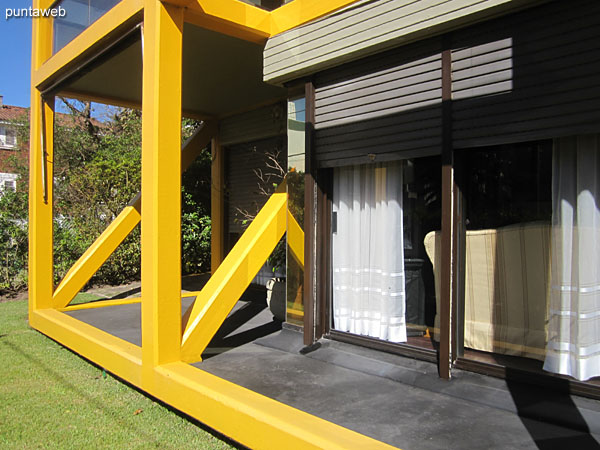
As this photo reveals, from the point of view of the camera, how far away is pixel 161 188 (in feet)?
12.7

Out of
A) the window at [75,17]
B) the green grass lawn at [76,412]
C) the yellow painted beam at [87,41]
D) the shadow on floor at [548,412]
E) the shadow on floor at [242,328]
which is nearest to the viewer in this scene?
the shadow on floor at [548,412]

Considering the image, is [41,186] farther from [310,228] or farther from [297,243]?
[310,228]

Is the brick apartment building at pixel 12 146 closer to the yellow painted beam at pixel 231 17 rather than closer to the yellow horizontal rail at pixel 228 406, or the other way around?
the yellow horizontal rail at pixel 228 406

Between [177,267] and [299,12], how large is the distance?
2.63 metres

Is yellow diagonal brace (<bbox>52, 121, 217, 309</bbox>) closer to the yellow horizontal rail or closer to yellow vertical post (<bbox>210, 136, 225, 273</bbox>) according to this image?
yellow vertical post (<bbox>210, 136, 225, 273</bbox>)

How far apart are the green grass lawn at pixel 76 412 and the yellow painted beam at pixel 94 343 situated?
122 millimetres

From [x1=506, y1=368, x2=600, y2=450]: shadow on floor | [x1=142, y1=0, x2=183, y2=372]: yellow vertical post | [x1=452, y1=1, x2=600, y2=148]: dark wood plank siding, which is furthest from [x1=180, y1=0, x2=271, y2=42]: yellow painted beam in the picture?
[x1=506, y1=368, x2=600, y2=450]: shadow on floor

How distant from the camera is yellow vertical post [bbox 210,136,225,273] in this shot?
883cm

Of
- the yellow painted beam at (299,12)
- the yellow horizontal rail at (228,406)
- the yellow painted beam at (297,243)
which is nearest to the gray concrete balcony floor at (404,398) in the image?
the yellow horizontal rail at (228,406)

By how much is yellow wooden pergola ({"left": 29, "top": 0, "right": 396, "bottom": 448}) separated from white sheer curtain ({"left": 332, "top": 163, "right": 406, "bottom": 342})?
1.81 ft

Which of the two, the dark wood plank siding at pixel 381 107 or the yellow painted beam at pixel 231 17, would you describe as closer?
the dark wood plank siding at pixel 381 107

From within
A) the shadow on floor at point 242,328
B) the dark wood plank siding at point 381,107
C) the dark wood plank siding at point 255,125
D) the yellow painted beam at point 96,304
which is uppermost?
the dark wood plank siding at point 255,125

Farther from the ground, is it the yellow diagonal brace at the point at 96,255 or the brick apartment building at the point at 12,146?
the brick apartment building at the point at 12,146

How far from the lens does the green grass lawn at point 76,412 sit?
3.16m
